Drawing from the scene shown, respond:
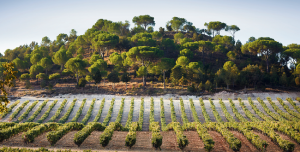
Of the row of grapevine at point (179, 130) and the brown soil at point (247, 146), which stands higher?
the row of grapevine at point (179, 130)

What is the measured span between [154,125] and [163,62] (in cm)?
3255

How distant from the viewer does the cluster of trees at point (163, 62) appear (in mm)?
49906

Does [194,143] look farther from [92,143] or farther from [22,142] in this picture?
[22,142]

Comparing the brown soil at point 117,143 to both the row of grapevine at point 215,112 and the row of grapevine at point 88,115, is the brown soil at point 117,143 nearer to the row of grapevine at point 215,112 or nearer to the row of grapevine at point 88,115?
the row of grapevine at point 88,115

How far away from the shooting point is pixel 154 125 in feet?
71.2

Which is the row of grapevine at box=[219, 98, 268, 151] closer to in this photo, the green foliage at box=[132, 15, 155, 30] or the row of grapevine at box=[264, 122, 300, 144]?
the row of grapevine at box=[264, 122, 300, 144]

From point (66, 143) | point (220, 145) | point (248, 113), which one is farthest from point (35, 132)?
point (248, 113)

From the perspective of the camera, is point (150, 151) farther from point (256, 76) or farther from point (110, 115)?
point (256, 76)

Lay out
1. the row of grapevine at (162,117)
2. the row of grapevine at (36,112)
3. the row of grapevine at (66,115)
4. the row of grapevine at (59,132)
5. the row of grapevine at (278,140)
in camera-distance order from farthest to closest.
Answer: the row of grapevine at (36,112) → the row of grapevine at (66,115) → the row of grapevine at (162,117) → the row of grapevine at (59,132) → the row of grapevine at (278,140)

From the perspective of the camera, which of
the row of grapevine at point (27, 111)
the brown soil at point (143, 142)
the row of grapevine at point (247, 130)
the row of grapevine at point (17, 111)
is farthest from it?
the row of grapevine at point (17, 111)

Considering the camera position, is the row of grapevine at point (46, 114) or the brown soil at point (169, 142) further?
the row of grapevine at point (46, 114)

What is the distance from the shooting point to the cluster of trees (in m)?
49.9

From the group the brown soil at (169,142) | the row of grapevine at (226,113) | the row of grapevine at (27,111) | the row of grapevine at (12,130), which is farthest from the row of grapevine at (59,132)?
the row of grapevine at (226,113)

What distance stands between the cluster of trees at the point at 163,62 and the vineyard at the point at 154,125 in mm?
14900
